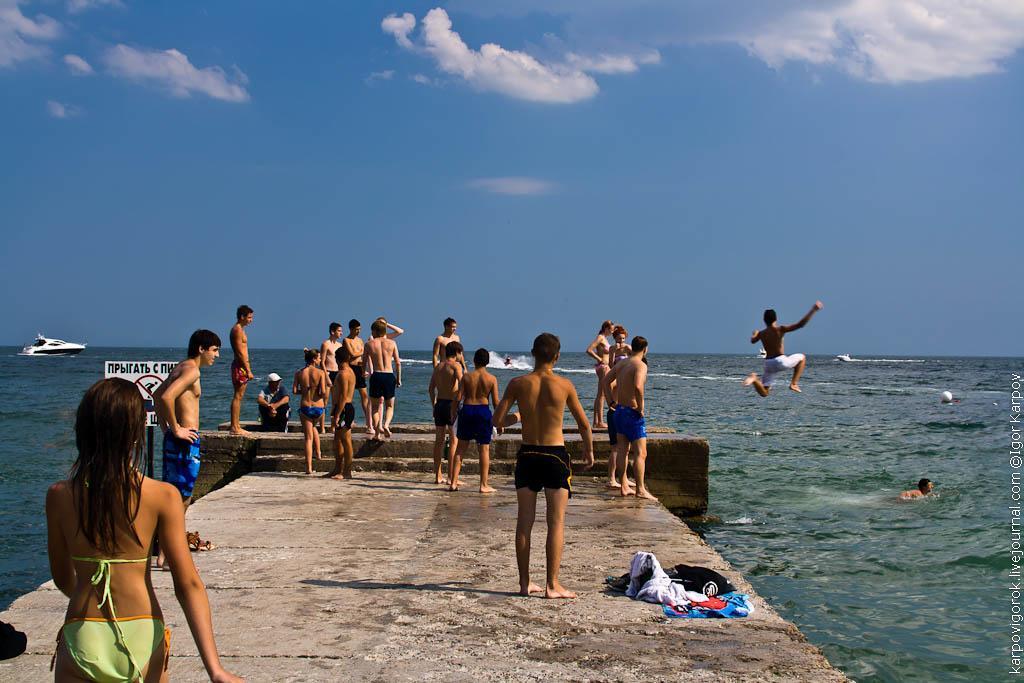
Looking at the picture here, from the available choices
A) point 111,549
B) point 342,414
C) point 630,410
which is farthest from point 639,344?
point 111,549

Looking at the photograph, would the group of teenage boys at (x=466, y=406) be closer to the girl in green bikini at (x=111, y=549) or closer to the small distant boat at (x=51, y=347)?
the girl in green bikini at (x=111, y=549)

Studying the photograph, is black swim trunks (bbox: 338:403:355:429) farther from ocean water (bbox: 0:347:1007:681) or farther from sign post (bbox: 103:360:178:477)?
ocean water (bbox: 0:347:1007:681)

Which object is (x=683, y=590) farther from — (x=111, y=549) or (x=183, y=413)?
(x=111, y=549)

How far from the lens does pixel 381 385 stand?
1382 centimetres

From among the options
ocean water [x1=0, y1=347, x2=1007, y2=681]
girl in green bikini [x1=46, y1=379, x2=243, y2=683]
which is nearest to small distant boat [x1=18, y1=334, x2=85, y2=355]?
ocean water [x1=0, y1=347, x2=1007, y2=681]

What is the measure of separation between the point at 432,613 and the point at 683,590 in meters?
1.80

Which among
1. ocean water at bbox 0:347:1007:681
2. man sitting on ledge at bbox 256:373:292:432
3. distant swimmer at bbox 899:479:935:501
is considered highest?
man sitting on ledge at bbox 256:373:292:432

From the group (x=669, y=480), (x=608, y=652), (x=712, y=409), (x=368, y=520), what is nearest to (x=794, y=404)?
(x=712, y=409)

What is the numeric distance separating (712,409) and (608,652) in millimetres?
39548

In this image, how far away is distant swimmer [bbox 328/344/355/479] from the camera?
12016 mm

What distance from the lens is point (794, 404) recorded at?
2012 inches

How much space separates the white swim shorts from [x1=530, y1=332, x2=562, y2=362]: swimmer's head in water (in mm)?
3526

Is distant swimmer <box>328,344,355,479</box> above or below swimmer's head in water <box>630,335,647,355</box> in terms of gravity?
below

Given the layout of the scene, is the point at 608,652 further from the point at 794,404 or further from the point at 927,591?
the point at 794,404
